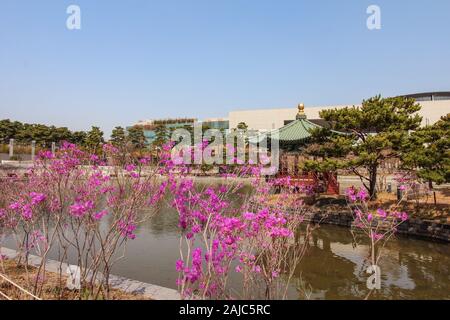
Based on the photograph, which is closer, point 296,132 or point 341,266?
point 341,266

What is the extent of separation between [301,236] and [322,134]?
434 centimetres

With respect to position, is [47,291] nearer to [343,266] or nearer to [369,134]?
[343,266]

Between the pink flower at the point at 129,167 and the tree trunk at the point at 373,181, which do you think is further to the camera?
the tree trunk at the point at 373,181

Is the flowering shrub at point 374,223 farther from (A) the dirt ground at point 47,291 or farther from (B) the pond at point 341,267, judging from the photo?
(A) the dirt ground at point 47,291

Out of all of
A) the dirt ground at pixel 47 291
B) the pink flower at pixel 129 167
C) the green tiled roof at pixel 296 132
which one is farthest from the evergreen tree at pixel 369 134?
the dirt ground at pixel 47 291

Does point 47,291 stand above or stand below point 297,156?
below

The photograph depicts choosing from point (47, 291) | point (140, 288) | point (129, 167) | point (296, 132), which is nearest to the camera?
point (47, 291)

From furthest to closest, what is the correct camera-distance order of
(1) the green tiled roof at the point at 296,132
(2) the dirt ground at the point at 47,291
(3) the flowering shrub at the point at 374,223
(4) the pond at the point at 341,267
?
1. (1) the green tiled roof at the point at 296,132
2. (4) the pond at the point at 341,267
3. (3) the flowering shrub at the point at 374,223
4. (2) the dirt ground at the point at 47,291

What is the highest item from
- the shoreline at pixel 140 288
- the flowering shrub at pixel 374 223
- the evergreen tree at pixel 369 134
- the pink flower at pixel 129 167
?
the evergreen tree at pixel 369 134

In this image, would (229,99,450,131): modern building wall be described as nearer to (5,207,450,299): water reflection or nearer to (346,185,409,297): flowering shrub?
(346,185,409,297): flowering shrub

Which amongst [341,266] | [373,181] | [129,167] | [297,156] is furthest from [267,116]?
[129,167]

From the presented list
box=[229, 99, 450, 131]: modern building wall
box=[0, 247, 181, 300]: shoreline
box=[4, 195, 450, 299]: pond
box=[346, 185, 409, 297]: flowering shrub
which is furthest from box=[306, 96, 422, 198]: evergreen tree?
box=[229, 99, 450, 131]: modern building wall

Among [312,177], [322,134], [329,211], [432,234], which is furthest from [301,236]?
[312,177]

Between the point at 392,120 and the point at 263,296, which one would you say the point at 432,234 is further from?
the point at 263,296
